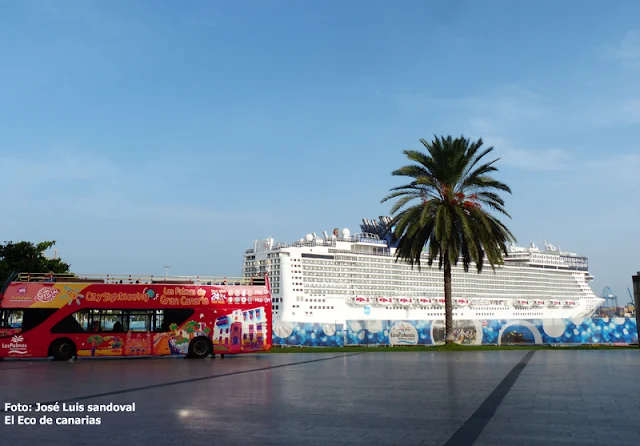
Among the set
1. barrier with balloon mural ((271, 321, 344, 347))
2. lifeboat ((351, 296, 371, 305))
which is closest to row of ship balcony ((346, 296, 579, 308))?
lifeboat ((351, 296, 371, 305))

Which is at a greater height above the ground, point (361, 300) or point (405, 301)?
point (361, 300)

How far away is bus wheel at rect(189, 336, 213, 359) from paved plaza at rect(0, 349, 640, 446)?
8.02 m

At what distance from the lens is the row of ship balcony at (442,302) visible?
2793 inches

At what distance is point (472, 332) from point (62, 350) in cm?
2473

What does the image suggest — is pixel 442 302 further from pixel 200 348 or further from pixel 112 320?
pixel 112 320

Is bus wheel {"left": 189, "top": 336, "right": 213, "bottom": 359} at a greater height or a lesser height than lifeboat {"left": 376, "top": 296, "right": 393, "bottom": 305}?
lesser

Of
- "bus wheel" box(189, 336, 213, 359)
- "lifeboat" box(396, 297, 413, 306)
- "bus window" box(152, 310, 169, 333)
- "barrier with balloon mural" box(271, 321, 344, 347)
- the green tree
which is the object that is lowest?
"barrier with balloon mural" box(271, 321, 344, 347)

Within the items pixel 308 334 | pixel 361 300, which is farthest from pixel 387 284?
pixel 308 334

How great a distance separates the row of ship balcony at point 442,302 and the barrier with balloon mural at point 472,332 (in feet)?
105

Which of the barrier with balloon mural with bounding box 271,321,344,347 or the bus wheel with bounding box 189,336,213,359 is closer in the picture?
the bus wheel with bounding box 189,336,213,359

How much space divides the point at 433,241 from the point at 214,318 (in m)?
12.6

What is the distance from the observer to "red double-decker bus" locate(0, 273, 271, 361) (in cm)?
2094

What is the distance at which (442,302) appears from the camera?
261 feet

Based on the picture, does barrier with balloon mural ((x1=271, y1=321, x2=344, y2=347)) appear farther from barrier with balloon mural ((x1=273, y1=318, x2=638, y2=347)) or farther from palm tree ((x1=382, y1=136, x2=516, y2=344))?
palm tree ((x1=382, y1=136, x2=516, y2=344))
